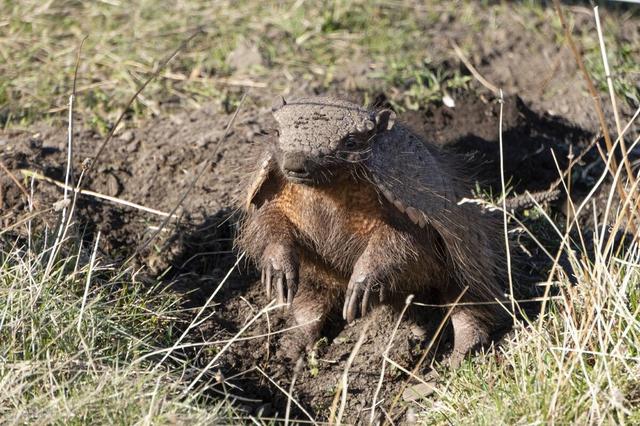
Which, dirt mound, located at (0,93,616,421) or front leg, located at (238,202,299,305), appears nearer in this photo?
front leg, located at (238,202,299,305)

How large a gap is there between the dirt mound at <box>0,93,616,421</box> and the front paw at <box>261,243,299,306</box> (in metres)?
0.19

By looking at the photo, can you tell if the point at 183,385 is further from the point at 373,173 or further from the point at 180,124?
the point at 180,124

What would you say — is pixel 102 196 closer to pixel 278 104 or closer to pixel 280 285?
pixel 280 285

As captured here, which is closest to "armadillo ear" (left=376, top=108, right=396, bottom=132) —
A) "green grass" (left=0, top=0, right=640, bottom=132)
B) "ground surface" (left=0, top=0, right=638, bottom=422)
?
"ground surface" (left=0, top=0, right=638, bottom=422)

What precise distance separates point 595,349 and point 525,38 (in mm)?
4140

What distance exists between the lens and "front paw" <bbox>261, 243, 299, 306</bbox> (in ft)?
15.8

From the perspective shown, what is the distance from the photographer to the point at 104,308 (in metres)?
4.52


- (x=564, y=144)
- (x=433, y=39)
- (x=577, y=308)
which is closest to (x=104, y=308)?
(x=577, y=308)

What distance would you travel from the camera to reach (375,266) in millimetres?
4730

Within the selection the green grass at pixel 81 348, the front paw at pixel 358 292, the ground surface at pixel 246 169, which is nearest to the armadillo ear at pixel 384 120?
the ground surface at pixel 246 169

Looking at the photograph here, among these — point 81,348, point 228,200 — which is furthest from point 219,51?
point 81,348

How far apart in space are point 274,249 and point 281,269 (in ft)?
0.37

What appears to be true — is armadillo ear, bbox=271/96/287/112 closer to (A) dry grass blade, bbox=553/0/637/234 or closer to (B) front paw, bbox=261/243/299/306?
(B) front paw, bbox=261/243/299/306

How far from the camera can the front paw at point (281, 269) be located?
15.8 feet
